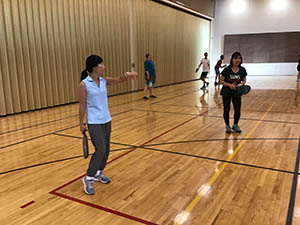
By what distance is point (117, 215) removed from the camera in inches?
105

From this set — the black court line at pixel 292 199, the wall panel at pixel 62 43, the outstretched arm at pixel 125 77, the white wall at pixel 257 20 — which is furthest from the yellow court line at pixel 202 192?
the white wall at pixel 257 20

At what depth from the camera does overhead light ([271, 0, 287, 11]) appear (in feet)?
62.8

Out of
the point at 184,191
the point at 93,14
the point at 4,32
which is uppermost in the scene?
the point at 93,14

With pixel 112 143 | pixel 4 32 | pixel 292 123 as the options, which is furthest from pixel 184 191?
pixel 4 32

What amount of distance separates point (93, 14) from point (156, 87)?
549 centimetres

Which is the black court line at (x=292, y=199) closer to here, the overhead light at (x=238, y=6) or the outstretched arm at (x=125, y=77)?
the outstretched arm at (x=125, y=77)

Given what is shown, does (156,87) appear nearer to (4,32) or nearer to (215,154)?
(4,32)

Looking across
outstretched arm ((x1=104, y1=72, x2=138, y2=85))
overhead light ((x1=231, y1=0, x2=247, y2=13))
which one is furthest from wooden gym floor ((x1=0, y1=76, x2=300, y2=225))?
overhead light ((x1=231, y1=0, x2=247, y2=13))

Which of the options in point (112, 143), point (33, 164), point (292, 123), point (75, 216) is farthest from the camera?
point (292, 123)

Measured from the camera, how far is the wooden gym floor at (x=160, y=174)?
2.67 m

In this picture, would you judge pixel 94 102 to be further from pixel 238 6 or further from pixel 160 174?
pixel 238 6

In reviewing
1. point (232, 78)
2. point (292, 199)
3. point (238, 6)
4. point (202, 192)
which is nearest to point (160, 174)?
point (202, 192)

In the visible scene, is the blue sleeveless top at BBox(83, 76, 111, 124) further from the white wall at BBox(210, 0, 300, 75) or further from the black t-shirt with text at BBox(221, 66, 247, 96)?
the white wall at BBox(210, 0, 300, 75)

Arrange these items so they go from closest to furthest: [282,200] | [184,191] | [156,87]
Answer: [282,200] < [184,191] < [156,87]
